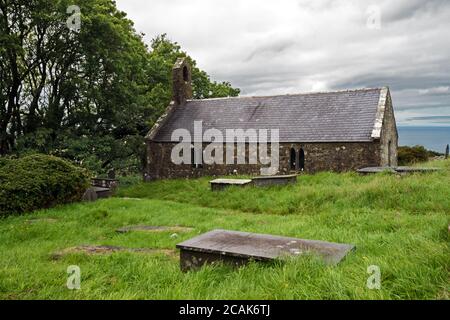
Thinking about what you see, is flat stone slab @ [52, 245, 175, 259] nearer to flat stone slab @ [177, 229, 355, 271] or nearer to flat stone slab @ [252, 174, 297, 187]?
flat stone slab @ [177, 229, 355, 271]

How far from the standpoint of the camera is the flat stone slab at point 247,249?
206 inches

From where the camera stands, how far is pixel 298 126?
23406mm

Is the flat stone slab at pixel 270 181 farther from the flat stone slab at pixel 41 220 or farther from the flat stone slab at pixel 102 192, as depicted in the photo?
the flat stone slab at pixel 41 220

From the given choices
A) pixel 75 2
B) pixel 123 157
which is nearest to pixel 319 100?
pixel 123 157

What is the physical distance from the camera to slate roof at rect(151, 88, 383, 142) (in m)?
21.8

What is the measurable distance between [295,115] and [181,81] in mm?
10614

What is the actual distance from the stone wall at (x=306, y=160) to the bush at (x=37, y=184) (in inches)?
453

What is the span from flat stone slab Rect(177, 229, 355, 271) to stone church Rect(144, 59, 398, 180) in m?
16.0

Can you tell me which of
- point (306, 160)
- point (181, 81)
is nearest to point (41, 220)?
point (306, 160)

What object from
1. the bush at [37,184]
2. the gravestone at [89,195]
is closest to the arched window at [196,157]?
the gravestone at [89,195]

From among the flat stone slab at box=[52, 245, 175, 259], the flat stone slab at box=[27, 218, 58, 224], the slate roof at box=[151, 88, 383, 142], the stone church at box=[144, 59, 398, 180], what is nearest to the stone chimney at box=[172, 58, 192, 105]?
the stone church at box=[144, 59, 398, 180]

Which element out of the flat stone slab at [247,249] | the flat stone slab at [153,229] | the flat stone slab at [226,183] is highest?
the flat stone slab at [226,183]
